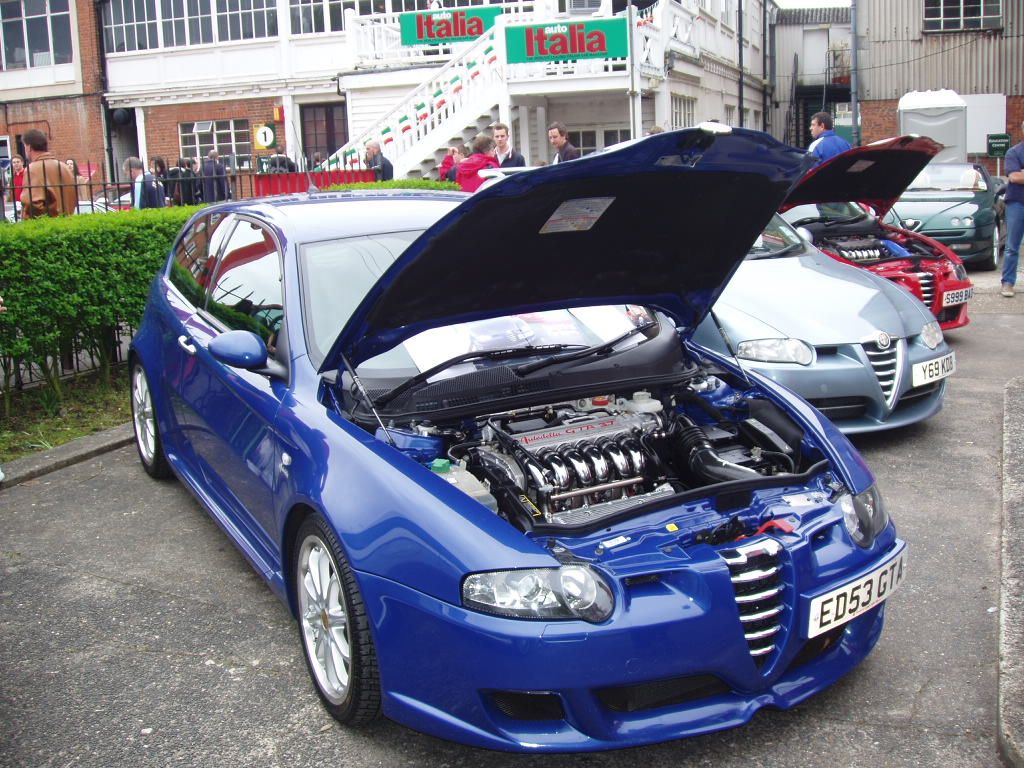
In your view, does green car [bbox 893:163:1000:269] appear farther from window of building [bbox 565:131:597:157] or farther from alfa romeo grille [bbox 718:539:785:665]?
alfa romeo grille [bbox 718:539:785:665]

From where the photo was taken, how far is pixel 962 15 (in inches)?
1171

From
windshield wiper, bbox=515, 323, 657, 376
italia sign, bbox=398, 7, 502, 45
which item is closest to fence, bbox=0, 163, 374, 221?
windshield wiper, bbox=515, 323, 657, 376

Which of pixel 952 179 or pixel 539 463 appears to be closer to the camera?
pixel 539 463

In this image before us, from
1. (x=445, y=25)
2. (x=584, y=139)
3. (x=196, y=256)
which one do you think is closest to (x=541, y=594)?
(x=196, y=256)

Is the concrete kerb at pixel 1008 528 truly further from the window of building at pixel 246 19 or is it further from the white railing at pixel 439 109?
the window of building at pixel 246 19

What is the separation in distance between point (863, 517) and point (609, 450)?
0.89m

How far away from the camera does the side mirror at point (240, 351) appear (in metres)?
3.93

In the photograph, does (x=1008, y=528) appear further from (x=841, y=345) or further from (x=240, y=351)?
(x=240, y=351)

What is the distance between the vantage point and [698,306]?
174 inches

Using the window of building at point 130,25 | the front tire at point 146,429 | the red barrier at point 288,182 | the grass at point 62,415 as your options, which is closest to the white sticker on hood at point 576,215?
the front tire at point 146,429

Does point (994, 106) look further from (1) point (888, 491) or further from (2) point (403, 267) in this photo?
(2) point (403, 267)

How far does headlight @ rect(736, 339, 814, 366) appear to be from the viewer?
6.12 metres

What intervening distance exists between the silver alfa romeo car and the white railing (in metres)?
16.2

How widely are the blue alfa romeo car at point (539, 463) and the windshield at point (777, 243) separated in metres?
3.30
